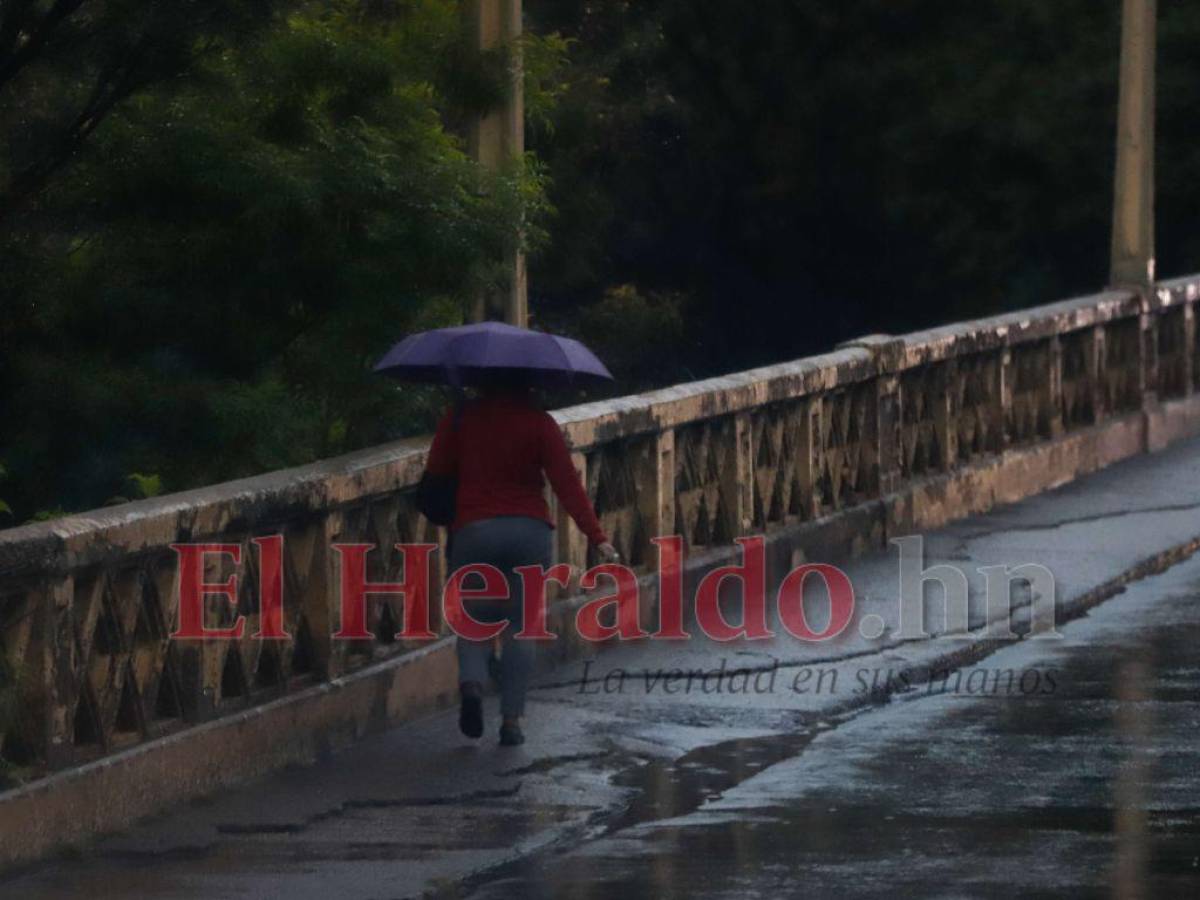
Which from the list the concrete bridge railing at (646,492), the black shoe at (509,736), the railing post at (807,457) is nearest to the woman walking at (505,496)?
the black shoe at (509,736)

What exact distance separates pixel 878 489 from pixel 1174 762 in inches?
268

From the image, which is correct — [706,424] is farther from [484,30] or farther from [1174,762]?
[1174,762]

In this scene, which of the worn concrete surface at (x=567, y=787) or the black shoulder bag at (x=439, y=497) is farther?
the black shoulder bag at (x=439, y=497)

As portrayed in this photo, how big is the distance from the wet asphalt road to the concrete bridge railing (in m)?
1.48

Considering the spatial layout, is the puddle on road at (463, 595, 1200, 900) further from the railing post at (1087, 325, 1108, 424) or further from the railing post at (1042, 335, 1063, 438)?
the railing post at (1087, 325, 1108, 424)

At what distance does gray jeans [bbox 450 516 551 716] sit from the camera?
37.0ft

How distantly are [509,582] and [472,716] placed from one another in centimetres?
55

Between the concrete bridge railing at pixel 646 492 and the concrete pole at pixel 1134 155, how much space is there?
1.46 ft

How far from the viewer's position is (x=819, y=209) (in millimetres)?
44594

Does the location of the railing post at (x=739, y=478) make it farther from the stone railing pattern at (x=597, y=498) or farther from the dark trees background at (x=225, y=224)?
the dark trees background at (x=225, y=224)

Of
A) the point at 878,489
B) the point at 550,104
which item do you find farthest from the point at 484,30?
the point at 878,489

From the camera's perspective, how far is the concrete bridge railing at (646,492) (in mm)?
9477

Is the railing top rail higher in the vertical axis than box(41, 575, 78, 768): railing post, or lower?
higher

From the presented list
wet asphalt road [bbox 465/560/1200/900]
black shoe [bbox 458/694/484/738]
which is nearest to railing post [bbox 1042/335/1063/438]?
wet asphalt road [bbox 465/560/1200/900]
